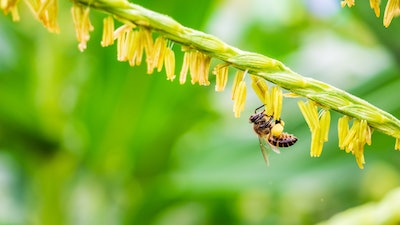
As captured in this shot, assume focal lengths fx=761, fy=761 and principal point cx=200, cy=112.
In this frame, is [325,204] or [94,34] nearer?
[94,34]

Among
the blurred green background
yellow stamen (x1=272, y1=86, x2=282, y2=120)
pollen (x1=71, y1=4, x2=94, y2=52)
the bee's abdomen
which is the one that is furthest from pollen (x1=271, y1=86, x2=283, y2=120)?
the blurred green background

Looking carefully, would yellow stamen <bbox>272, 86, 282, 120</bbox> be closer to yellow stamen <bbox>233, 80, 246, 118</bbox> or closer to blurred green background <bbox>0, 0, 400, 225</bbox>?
yellow stamen <bbox>233, 80, 246, 118</bbox>

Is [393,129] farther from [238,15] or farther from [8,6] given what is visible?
[238,15]

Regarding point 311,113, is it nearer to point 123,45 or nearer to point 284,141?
point 123,45

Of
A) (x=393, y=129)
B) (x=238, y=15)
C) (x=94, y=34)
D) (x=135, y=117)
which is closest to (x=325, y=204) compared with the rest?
(x=135, y=117)

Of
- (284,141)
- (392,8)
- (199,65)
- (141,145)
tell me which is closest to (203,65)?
(199,65)
